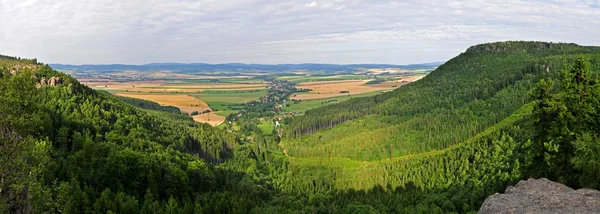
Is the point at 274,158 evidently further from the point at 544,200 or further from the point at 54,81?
the point at 544,200

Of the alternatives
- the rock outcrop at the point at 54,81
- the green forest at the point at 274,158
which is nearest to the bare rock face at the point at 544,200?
the green forest at the point at 274,158

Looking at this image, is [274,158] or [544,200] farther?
[274,158]

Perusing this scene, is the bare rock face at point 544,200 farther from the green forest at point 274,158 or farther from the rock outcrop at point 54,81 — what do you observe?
the rock outcrop at point 54,81


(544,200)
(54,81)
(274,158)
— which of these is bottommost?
(274,158)

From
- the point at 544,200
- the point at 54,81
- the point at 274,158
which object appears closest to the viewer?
the point at 544,200

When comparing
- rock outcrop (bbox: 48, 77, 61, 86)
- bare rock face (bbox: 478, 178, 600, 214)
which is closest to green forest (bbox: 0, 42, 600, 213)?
rock outcrop (bbox: 48, 77, 61, 86)

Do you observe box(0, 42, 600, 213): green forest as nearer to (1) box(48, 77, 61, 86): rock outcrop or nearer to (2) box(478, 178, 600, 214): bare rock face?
(1) box(48, 77, 61, 86): rock outcrop

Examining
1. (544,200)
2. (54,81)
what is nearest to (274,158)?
(54,81)
